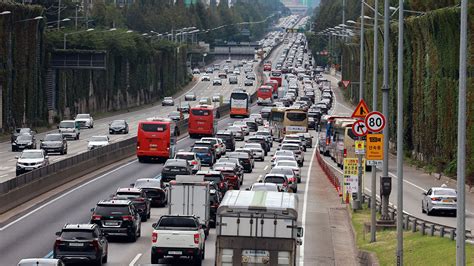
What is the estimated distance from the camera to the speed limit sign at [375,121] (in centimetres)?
4341

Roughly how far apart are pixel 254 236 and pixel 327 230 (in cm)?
2193

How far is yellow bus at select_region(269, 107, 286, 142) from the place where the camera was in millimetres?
119562

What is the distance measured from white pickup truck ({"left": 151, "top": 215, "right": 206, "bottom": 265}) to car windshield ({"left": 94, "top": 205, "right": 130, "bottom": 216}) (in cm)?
585

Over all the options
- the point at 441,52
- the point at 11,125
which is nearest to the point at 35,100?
the point at 11,125

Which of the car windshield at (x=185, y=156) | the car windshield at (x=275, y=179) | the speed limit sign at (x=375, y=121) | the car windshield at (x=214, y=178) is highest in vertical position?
the speed limit sign at (x=375, y=121)

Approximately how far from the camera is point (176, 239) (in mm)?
39281

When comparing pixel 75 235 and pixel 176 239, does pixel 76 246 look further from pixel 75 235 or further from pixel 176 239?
pixel 176 239

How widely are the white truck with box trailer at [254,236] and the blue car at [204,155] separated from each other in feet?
171

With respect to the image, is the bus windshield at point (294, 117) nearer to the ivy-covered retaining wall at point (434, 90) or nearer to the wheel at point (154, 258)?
the ivy-covered retaining wall at point (434, 90)

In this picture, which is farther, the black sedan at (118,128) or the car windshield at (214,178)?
the black sedan at (118,128)

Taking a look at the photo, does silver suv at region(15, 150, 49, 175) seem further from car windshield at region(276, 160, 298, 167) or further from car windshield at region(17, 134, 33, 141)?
car windshield at region(17, 134, 33, 141)

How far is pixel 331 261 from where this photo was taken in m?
42.8

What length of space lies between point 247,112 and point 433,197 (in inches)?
3720

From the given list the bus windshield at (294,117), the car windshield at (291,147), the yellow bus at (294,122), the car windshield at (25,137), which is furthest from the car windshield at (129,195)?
the bus windshield at (294,117)
